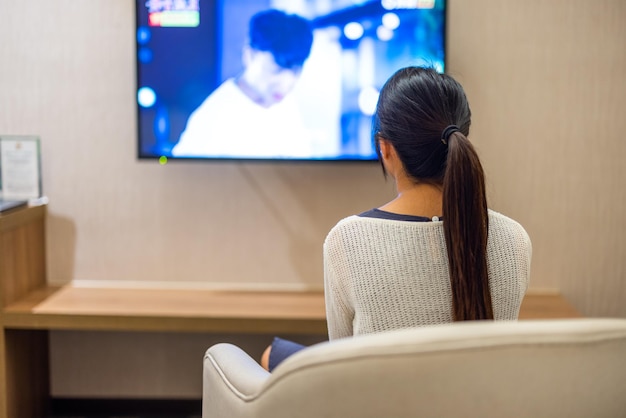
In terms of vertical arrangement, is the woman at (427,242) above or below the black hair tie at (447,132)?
below

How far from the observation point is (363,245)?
1518 millimetres

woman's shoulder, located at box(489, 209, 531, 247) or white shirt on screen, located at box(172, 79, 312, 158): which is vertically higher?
white shirt on screen, located at box(172, 79, 312, 158)

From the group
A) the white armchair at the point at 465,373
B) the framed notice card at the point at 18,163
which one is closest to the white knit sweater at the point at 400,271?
the white armchair at the point at 465,373

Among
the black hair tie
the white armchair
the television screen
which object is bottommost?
the white armchair

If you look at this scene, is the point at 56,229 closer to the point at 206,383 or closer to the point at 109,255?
the point at 109,255

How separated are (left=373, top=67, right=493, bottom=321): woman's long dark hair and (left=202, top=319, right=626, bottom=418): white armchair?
0.97ft

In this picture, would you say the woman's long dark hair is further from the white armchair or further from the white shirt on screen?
Answer: the white shirt on screen

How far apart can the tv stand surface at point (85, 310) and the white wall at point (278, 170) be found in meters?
0.12

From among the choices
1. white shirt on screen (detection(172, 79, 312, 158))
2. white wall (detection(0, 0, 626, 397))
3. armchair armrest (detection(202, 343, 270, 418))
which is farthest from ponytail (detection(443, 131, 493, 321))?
white wall (detection(0, 0, 626, 397))

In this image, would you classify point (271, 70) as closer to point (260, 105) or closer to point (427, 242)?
point (260, 105)

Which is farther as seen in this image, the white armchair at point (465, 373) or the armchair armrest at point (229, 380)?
the armchair armrest at point (229, 380)

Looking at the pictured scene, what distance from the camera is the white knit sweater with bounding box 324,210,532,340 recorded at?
4.93 ft

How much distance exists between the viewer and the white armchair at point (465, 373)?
1128 millimetres

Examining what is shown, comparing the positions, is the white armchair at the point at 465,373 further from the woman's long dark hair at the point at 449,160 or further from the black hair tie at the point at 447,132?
the black hair tie at the point at 447,132
